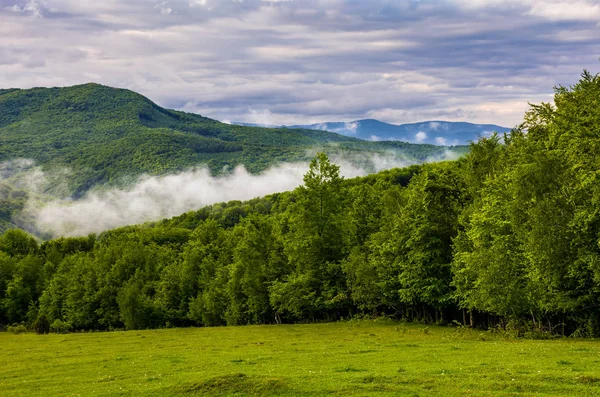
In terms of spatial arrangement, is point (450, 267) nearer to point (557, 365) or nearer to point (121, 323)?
point (557, 365)

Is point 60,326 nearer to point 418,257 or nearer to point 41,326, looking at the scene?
point 41,326

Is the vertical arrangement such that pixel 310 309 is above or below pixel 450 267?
below

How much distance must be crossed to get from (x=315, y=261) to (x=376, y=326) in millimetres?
11857

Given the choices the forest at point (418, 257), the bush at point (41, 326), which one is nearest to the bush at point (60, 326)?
the forest at point (418, 257)

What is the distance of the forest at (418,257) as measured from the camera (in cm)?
4506

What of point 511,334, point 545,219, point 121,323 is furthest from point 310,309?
point 121,323

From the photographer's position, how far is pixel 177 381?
3319 cm

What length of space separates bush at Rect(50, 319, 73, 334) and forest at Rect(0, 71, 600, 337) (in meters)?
0.26

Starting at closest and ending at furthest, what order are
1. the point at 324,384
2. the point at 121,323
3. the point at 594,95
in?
the point at 324,384, the point at 594,95, the point at 121,323

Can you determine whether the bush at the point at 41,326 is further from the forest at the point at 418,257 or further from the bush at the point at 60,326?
the bush at the point at 60,326

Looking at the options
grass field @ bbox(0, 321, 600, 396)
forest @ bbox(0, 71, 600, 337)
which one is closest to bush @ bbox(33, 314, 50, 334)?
forest @ bbox(0, 71, 600, 337)

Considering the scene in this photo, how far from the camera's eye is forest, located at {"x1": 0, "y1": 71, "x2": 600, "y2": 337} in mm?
45062

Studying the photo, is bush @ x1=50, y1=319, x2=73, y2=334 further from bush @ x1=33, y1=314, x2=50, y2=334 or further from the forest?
bush @ x1=33, y1=314, x2=50, y2=334

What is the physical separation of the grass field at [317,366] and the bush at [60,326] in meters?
47.0
